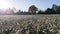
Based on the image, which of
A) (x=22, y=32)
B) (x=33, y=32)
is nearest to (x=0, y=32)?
(x=22, y=32)

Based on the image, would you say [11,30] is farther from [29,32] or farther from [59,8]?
[59,8]

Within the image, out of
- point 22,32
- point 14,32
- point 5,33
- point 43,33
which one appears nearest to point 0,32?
point 5,33

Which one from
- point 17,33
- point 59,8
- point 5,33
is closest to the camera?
point 17,33

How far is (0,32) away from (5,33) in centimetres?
12

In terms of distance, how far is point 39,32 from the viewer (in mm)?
3301

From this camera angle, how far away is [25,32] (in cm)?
318

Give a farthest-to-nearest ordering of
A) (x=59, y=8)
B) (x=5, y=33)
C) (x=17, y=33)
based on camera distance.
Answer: (x=59, y=8), (x=5, y=33), (x=17, y=33)

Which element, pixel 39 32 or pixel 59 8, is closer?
pixel 39 32

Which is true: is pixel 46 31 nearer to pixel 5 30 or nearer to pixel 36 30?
pixel 36 30

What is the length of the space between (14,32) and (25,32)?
30cm

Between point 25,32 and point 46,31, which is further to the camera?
point 46,31

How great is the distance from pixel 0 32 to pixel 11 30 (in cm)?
30

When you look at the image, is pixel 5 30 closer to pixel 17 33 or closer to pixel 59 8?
pixel 17 33

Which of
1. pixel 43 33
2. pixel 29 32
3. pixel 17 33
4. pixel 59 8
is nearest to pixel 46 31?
pixel 43 33
